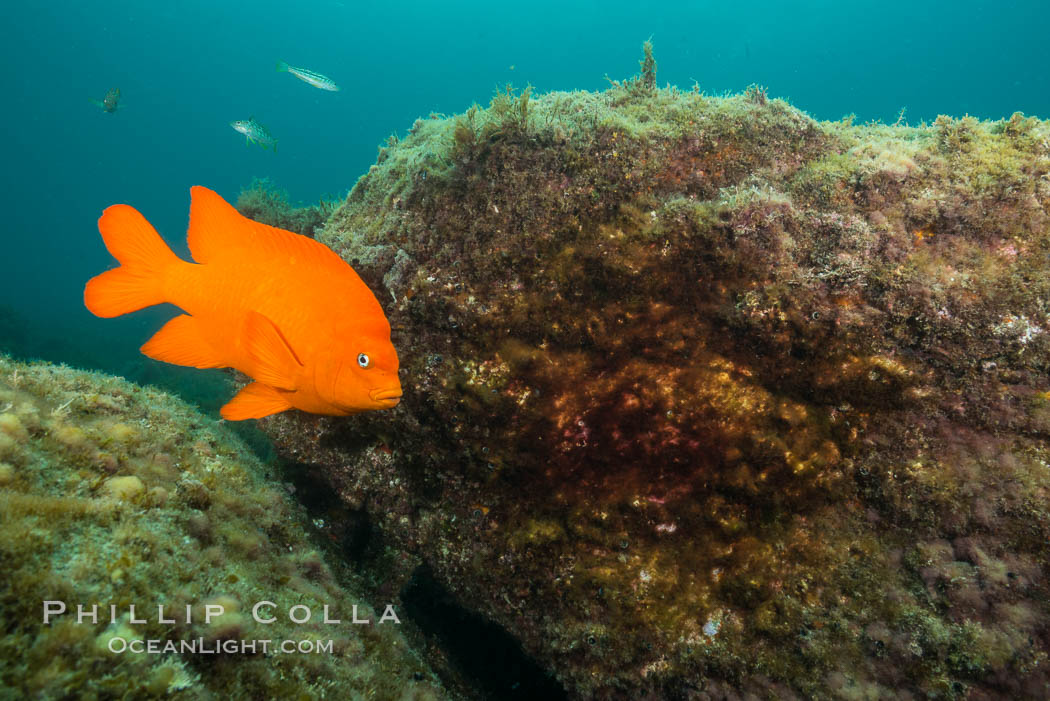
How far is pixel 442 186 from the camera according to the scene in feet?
11.0

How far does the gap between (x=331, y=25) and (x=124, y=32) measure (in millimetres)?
44594

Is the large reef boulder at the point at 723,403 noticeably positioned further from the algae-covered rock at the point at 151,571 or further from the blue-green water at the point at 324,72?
the blue-green water at the point at 324,72

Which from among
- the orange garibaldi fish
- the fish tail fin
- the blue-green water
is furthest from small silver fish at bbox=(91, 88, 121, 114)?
the blue-green water

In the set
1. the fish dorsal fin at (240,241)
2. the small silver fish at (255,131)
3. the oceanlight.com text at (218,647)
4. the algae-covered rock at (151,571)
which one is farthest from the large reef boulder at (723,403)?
the small silver fish at (255,131)

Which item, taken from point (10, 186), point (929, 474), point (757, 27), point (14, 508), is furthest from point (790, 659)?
point (757, 27)

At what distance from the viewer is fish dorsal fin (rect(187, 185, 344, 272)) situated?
2139 mm

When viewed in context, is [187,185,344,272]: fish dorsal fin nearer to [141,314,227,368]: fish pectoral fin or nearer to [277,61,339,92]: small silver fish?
[141,314,227,368]: fish pectoral fin

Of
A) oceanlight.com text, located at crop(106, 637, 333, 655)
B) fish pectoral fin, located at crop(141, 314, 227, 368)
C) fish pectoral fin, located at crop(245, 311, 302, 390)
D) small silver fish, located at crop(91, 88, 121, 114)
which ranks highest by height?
small silver fish, located at crop(91, 88, 121, 114)

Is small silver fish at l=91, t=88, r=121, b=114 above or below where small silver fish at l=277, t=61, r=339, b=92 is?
below

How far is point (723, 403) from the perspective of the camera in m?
2.74

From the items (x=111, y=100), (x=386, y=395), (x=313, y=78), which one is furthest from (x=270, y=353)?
(x=111, y=100)

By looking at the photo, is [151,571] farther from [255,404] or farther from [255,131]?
[255,131]

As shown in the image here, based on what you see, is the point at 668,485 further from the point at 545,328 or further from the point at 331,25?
the point at 331,25

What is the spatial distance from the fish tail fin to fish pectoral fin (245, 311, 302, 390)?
0.70m
